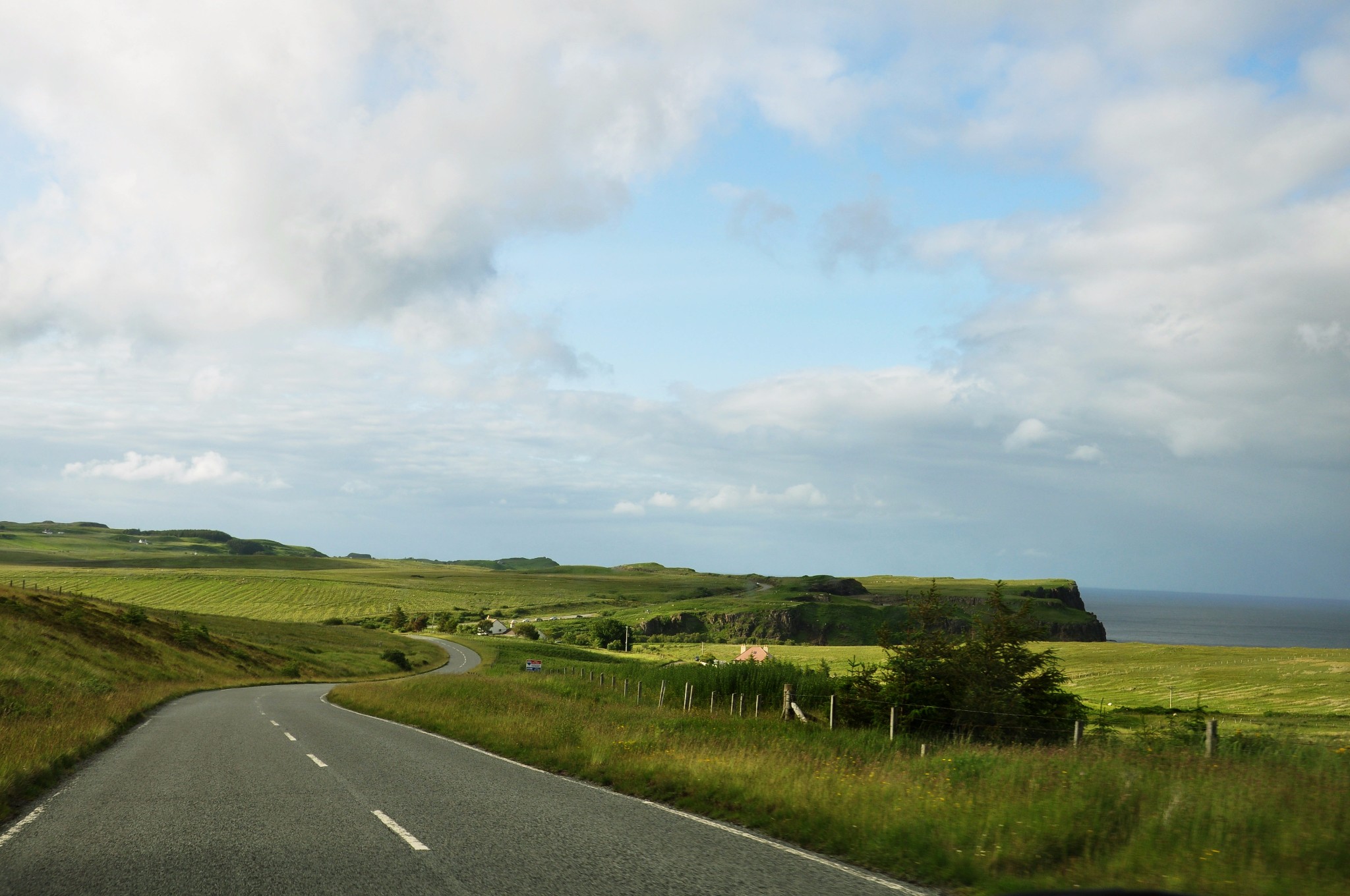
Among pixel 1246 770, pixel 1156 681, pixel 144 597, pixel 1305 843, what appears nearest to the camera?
pixel 1305 843

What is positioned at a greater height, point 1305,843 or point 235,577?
point 1305,843

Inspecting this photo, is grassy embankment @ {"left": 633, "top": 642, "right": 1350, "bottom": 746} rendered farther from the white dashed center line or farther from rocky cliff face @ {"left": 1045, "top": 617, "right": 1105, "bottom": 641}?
rocky cliff face @ {"left": 1045, "top": 617, "right": 1105, "bottom": 641}

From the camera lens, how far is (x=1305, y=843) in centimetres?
727

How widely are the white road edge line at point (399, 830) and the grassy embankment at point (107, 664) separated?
417 centimetres

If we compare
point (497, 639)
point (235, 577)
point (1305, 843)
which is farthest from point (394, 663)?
point (235, 577)

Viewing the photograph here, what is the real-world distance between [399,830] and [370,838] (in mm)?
409

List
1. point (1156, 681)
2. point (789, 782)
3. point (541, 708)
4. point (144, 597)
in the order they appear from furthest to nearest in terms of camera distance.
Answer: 1. point (144, 597)
2. point (1156, 681)
3. point (541, 708)
4. point (789, 782)

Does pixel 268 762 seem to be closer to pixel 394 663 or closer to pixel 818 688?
pixel 818 688

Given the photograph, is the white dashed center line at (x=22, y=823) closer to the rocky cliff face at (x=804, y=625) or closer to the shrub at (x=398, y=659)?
the shrub at (x=398, y=659)

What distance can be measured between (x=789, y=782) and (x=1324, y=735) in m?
34.5

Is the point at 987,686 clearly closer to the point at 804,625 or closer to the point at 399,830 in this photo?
the point at 399,830

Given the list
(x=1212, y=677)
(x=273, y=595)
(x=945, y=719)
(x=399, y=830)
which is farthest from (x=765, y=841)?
(x=273, y=595)

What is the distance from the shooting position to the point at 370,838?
28.9ft

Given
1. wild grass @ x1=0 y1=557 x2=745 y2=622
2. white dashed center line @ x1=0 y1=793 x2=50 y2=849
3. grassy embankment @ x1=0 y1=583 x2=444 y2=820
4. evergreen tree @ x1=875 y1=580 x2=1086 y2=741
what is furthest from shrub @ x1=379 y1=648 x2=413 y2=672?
white dashed center line @ x1=0 y1=793 x2=50 y2=849
